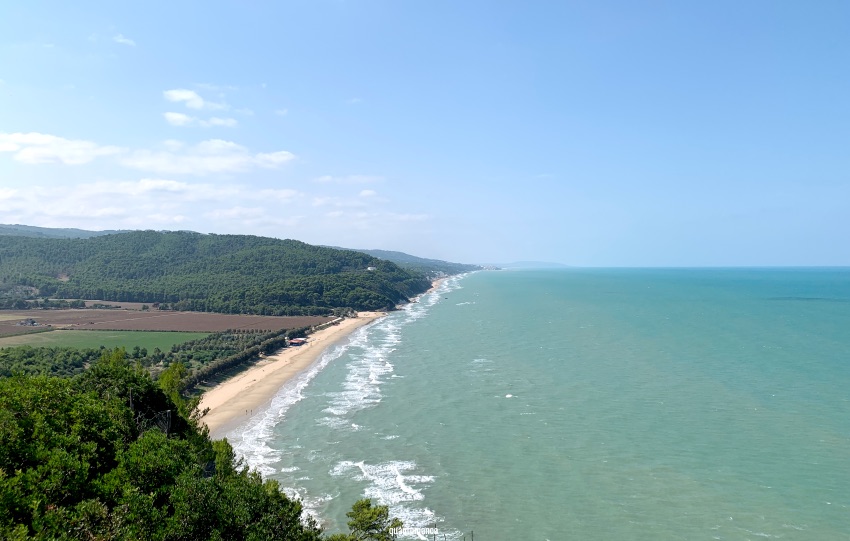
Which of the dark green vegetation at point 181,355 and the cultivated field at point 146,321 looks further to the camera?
the cultivated field at point 146,321

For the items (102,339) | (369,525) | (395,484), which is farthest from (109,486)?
(102,339)

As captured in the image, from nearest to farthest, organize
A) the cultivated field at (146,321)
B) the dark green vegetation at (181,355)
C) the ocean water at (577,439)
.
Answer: the ocean water at (577,439), the dark green vegetation at (181,355), the cultivated field at (146,321)

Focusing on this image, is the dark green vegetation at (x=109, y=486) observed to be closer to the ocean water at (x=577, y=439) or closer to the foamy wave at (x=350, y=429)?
the foamy wave at (x=350, y=429)

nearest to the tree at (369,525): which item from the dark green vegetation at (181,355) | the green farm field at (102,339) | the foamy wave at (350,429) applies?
the foamy wave at (350,429)

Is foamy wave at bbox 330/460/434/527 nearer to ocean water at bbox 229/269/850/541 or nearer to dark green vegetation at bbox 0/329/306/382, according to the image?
ocean water at bbox 229/269/850/541

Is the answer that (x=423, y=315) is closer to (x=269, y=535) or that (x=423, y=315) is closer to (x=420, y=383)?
(x=420, y=383)

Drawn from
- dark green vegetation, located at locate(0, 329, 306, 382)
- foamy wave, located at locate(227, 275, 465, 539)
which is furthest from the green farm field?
foamy wave, located at locate(227, 275, 465, 539)

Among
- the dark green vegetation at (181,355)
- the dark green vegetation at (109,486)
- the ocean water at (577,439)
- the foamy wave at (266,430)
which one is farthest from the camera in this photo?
the dark green vegetation at (181,355)
